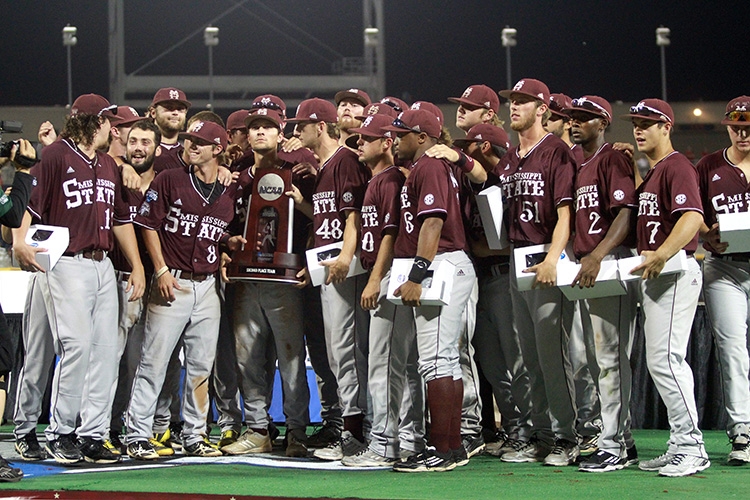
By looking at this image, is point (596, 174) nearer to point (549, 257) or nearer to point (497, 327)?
point (549, 257)

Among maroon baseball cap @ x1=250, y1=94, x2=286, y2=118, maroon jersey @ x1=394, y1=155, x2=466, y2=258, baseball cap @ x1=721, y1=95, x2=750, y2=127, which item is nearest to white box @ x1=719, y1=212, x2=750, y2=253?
baseball cap @ x1=721, y1=95, x2=750, y2=127

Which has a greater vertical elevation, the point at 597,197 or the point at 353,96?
the point at 353,96

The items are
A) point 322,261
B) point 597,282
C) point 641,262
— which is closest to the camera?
point 641,262

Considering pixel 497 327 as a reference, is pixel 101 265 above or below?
above

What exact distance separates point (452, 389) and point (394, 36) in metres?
30.9

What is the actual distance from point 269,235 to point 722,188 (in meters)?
2.89

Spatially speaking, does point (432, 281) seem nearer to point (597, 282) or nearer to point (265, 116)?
point (597, 282)

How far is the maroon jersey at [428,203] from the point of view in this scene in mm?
5562

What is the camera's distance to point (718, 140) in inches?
1019

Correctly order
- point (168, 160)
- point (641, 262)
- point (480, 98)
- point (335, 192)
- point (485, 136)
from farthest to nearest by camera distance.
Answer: point (168, 160) → point (480, 98) → point (485, 136) → point (335, 192) → point (641, 262)

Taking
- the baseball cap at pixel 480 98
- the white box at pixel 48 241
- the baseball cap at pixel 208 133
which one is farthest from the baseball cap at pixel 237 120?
the white box at pixel 48 241

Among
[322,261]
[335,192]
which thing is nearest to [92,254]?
[322,261]

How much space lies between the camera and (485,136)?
6449mm

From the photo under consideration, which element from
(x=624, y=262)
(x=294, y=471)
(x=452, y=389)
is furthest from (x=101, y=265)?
(x=624, y=262)
